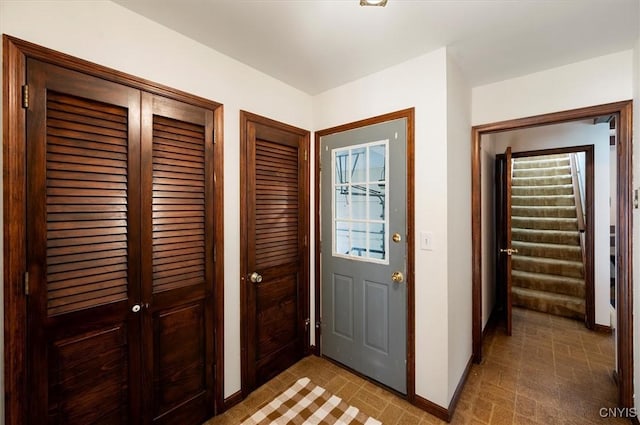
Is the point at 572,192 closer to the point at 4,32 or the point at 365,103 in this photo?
the point at 365,103

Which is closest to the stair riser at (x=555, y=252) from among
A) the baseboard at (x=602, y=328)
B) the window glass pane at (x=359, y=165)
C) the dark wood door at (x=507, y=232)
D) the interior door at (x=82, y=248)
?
the baseboard at (x=602, y=328)

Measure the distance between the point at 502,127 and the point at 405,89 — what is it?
0.95m

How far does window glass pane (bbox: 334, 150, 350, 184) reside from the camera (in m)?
2.25

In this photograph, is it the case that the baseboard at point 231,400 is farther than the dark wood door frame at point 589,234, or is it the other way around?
the dark wood door frame at point 589,234

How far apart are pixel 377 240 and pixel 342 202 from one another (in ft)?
1.48

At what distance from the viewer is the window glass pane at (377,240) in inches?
80.7

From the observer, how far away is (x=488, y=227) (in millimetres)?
3090

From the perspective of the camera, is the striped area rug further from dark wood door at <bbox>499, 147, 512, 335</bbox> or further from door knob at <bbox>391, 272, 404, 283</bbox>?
dark wood door at <bbox>499, 147, 512, 335</bbox>

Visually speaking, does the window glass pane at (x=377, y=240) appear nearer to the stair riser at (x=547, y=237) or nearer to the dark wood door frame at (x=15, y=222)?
the dark wood door frame at (x=15, y=222)

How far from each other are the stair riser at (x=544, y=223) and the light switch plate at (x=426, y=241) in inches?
140

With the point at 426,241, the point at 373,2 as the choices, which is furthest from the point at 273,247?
the point at 373,2

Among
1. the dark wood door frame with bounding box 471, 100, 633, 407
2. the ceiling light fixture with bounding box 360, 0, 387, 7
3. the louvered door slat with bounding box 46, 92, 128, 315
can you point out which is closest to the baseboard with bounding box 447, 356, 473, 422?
the dark wood door frame with bounding box 471, 100, 633, 407

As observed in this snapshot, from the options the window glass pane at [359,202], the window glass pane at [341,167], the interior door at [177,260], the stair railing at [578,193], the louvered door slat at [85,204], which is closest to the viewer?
the louvered door slat at [85,204]

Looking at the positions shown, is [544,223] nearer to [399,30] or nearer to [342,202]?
[342,202]
